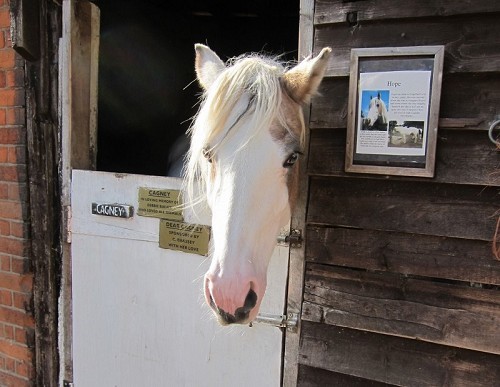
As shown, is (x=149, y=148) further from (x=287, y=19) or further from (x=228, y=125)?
(x=228, y=125)

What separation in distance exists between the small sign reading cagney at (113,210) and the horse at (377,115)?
1.24 meters

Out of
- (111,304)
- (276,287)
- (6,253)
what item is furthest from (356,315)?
(6,253)

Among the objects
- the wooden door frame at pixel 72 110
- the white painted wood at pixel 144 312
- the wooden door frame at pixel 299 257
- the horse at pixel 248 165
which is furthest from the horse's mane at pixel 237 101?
the wooden door frame at pixel 72 110

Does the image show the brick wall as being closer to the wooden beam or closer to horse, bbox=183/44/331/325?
the wooden beam

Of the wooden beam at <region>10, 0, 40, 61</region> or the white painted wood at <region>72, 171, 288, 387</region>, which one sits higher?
the wooden beam at <region>10, 0, 40, 61</region>

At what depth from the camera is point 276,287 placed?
1681 mm

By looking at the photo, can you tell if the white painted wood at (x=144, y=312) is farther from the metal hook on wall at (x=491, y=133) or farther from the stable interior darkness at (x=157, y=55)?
the stable interior darkness at (x=157, y=55)

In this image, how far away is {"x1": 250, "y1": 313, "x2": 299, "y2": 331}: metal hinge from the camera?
163cm

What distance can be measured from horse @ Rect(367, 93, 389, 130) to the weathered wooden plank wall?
10 cm

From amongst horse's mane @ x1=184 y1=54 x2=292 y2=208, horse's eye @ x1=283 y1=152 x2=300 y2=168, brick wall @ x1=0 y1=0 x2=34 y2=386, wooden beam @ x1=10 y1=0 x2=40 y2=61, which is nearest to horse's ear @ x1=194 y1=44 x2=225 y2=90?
horse's mane @ x1=184 y1=54 x2=292 y2=208

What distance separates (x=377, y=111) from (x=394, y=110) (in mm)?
60

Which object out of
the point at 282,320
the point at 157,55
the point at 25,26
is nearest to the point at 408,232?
the point at 282,320

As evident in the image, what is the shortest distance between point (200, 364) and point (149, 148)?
7.70 ft

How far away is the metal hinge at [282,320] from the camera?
64.3 inches
